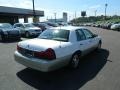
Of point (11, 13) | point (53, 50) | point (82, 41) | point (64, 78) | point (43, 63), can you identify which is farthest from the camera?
point (11, 13)

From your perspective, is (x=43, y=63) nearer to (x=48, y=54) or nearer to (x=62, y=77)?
(x=48, y=54)

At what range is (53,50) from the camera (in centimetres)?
518

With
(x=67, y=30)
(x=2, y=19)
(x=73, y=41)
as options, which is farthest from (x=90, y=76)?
(x=2, y=19)

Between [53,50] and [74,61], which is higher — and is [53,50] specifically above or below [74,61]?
above

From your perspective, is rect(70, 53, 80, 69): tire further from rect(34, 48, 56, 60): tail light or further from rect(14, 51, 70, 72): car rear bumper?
rect(34, 48, 56, 60): tail light

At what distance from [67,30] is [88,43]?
1508 millimetres

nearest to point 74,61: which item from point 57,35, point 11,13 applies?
point 57,35

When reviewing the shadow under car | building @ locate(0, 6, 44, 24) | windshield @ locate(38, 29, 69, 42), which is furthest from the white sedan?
building @ locate(0, 6, 44, 24)

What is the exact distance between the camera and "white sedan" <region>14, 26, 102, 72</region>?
5.12m

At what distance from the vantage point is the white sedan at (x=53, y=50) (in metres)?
5.12

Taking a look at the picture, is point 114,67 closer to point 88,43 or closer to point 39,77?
point 88,43

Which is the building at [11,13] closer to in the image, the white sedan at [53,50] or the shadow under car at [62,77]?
the white sedan at [53,50]

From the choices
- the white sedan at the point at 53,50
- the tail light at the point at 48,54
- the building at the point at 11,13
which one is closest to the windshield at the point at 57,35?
the white sedan at the point at 53,50

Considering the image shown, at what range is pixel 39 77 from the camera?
5473 mm
